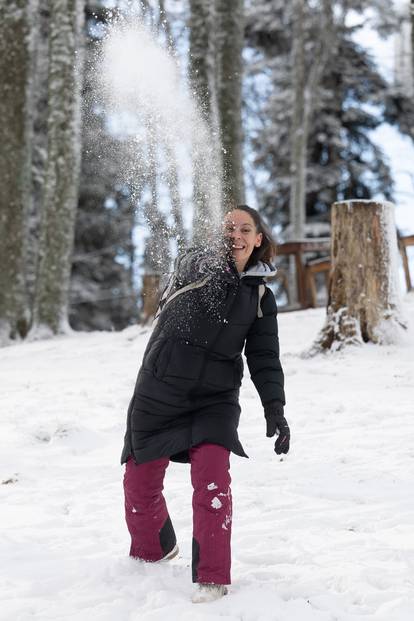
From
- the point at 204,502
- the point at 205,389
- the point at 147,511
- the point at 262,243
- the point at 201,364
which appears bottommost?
the point at 147,511

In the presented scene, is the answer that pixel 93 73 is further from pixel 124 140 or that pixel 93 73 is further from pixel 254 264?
pixel 254 264

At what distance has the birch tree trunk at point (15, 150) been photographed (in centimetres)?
1088

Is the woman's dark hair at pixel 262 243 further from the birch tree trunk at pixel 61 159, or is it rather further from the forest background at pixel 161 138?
the birch tree trunk at pixel 61 159

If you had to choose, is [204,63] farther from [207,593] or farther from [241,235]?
[207,593]

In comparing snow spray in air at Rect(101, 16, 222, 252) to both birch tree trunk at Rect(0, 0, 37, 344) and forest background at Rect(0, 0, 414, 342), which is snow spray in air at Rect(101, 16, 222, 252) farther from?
birch tree trunk at Rect(0, 0, 37, 344)

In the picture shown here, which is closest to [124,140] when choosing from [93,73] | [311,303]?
[93,73]

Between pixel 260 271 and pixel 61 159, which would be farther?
pixel 61 159

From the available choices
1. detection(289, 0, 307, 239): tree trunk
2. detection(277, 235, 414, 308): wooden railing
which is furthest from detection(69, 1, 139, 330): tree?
detection(277, 235, 414, 308): wooden railing

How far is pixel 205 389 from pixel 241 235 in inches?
27.7

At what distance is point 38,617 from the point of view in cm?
260

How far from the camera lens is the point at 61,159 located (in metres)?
11.1

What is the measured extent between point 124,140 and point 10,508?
7.91 ft

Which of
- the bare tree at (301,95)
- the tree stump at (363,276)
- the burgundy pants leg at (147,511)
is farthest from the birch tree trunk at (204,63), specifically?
the burgundy pants leg at (147,511)

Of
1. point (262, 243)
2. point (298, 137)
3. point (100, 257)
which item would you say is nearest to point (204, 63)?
point (298, 137)
